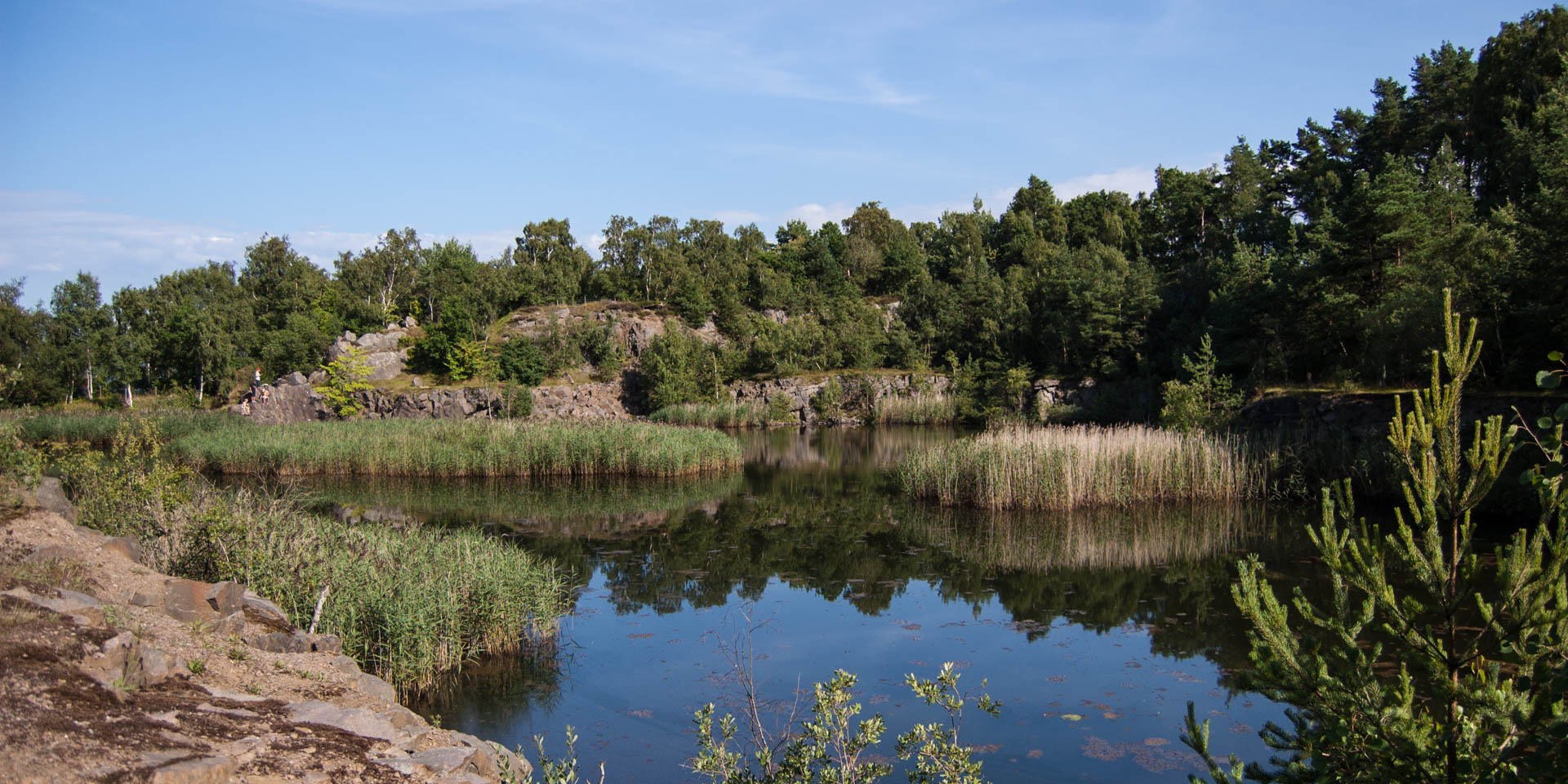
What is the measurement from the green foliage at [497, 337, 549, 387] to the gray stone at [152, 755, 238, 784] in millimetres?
41360

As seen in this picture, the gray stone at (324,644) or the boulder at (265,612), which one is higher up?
the boulder at (265,612)

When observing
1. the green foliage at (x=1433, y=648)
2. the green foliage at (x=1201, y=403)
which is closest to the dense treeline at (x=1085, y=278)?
the green foliage at (x=1201, y=403)

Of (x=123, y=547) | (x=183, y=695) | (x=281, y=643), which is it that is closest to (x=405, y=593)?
(x=281, y=643)

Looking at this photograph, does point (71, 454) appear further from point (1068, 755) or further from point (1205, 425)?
point (1205, 425)

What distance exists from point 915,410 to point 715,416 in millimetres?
9617

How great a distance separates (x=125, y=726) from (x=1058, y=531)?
13557mm

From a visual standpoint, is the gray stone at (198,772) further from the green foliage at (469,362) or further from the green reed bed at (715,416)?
the green foliage at (469,362)

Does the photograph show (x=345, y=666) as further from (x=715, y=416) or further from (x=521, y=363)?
(x=521, y=363)

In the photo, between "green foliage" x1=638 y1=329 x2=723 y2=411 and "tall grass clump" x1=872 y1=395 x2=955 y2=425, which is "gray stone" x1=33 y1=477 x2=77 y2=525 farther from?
"tall grass clump" x1=872 y1=395 x2=955 y2=425

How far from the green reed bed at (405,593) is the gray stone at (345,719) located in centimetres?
242

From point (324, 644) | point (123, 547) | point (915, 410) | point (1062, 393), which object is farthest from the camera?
point (915, 410)

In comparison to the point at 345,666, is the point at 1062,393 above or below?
above

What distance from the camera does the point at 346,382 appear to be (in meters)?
42.4

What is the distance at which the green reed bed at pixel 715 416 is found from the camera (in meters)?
41.7
